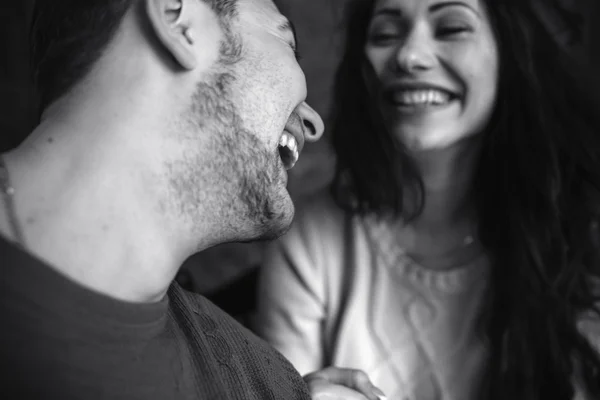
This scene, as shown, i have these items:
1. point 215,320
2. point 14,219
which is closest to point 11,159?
point 14,219

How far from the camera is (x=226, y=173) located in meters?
0.68

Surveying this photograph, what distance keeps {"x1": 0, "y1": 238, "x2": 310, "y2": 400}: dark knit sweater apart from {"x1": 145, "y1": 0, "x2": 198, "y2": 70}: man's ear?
0.82 feet

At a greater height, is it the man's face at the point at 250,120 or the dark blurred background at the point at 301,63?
the man's face at the point at 250,120

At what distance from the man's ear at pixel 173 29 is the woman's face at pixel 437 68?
56 cm

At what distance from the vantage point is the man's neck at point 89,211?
58cm

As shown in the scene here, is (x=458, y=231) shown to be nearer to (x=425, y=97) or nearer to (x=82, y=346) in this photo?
(x=425, y=97)

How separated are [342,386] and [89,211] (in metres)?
0.44

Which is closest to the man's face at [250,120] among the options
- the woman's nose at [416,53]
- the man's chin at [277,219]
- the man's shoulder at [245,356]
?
the man's chin at [277,219]

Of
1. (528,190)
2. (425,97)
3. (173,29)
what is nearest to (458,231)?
(528,190)

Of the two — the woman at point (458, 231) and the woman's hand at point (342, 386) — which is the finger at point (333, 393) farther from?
the woman at point (458, 231)

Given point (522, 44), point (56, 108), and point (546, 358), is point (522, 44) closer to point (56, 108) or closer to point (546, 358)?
point (546, 358)

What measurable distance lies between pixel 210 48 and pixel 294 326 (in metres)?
0.61

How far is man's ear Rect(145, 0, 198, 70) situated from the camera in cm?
64

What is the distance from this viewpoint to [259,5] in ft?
2.54
